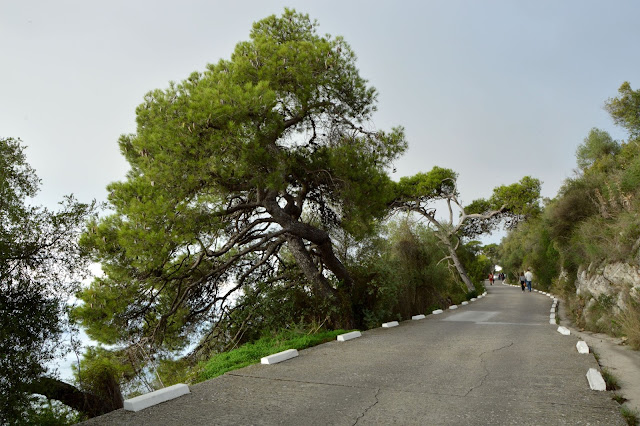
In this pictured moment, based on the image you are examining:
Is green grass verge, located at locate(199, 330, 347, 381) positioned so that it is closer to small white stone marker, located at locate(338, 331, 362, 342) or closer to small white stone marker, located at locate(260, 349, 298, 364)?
small white stone marker, located at locate(338, 331, 362, 342)

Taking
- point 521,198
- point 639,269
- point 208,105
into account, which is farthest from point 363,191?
point 521,198

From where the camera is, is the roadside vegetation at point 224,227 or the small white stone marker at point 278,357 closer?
the roadside vegetation at point 224,227

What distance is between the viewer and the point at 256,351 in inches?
324

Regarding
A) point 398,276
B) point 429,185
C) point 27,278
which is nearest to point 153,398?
point 27,278

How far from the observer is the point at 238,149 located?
9086 mm

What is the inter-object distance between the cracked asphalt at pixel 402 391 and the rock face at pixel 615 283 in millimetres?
2895

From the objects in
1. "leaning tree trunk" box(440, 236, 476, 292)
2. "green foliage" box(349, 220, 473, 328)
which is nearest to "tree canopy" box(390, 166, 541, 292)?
"leaning tree trunk" box(440, 236, 476, 292)

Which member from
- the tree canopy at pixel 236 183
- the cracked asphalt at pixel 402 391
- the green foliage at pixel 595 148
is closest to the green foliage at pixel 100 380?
the tree canopy at pixel 236 183

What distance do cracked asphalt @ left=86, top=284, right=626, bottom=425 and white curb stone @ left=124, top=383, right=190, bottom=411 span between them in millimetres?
109

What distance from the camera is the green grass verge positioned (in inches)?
289

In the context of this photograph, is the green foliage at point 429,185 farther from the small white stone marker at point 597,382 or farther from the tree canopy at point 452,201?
the small white stone marker at point 597,382

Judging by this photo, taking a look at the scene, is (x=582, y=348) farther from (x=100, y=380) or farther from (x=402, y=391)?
(x=100, y=380)

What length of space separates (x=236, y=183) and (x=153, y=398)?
6.07 m

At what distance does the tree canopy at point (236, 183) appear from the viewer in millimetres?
8500
